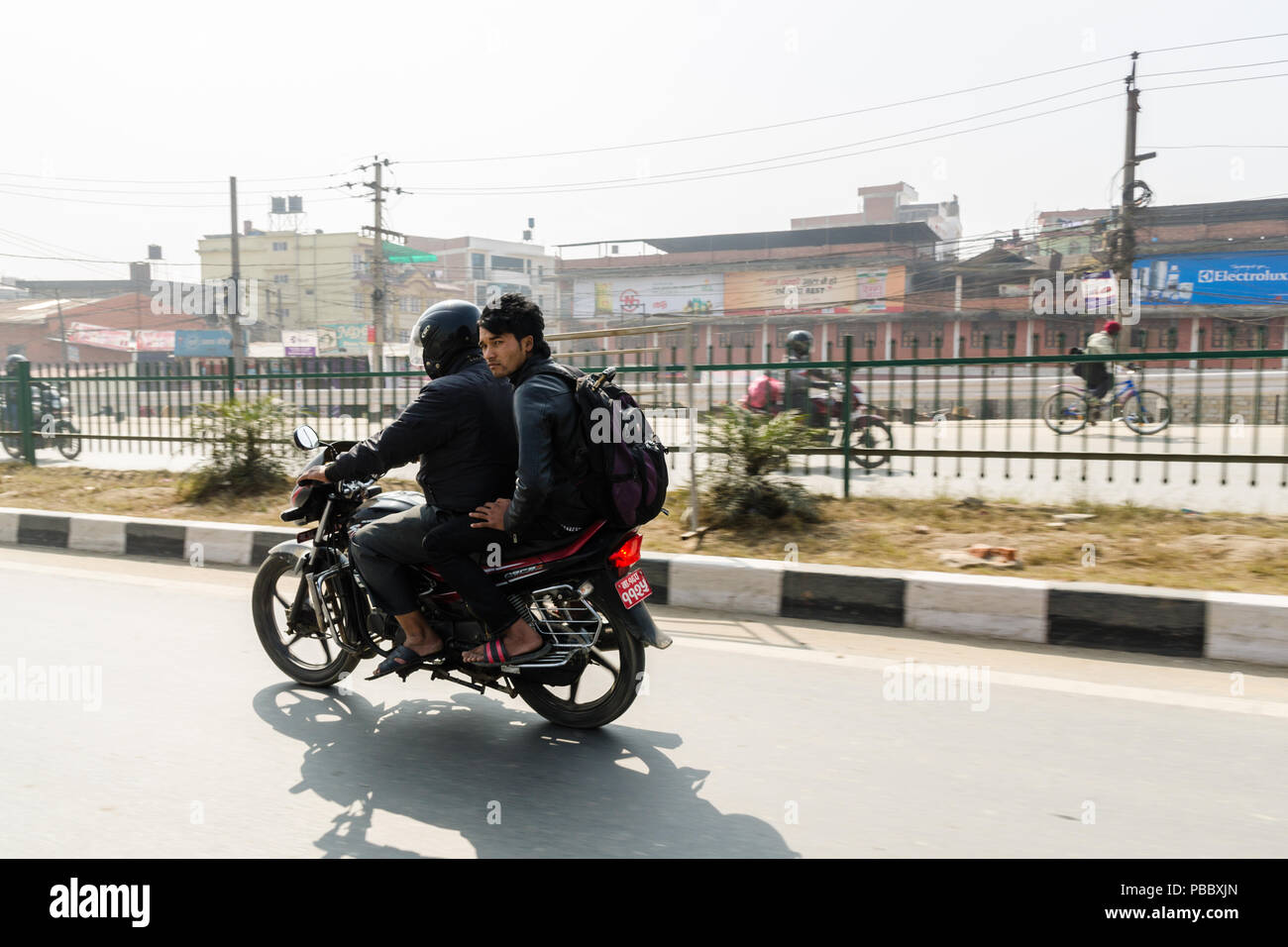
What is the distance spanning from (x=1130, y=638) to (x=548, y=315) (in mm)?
61587

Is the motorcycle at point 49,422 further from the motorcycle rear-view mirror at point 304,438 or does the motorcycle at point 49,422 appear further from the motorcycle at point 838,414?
the motorcycle rear-view mirror at point 304,438

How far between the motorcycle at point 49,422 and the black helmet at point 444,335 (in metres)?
8.92

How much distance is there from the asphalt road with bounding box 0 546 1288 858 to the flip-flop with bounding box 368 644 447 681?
228 millimetres

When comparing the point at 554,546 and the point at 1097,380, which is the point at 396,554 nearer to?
the point at 554,546

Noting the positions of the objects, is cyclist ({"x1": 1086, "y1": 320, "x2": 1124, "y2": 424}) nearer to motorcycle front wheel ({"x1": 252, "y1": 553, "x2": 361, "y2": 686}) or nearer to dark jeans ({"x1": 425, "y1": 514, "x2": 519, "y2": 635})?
dark jeans ({"x1": 425, "y1": 514, "x2": 519, "y2": 635})

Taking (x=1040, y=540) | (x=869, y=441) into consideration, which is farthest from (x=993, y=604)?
(x=869, y=441)

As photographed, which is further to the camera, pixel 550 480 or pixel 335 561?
pixel 335 561

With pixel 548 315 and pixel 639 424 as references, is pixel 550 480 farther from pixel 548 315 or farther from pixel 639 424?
pixel 548 315

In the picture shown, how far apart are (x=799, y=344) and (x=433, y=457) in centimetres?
578

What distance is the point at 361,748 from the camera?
10.9 ft

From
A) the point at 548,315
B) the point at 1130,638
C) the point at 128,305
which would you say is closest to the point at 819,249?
the point at 548,315
